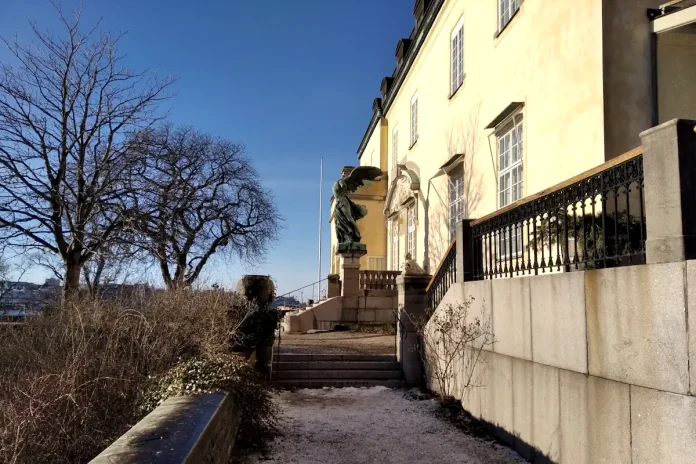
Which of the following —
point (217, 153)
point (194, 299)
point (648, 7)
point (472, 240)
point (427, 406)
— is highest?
point (217, 153)

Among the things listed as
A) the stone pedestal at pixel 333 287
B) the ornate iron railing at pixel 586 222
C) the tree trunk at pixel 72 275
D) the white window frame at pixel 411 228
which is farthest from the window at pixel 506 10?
the stone pedestal at pixel 333 287

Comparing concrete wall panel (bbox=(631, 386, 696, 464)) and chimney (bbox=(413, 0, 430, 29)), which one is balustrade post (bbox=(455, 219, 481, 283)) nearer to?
concrete wall panel (bbox=(631, 386, 696, 464))

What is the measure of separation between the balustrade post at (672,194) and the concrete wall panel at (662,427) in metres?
0.97

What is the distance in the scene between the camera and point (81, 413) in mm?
4402

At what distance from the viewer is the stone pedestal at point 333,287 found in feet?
60.6

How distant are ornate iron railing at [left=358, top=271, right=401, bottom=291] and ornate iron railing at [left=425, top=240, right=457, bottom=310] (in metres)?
8.25

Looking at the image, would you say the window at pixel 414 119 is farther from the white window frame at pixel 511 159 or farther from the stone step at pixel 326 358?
the stone step at pixel 326 358

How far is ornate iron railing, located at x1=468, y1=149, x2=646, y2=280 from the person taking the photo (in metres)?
4.38

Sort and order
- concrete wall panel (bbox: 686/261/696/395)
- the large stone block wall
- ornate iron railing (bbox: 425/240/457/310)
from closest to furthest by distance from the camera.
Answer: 1. concrete wall panel (bbox: 686/261/696/395)
2. the large stone block wall
3. ornate iron railing (bbox: 425/240/457/310)

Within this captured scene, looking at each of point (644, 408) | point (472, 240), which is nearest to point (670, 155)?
point (644, 408)

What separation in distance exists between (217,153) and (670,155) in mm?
23326

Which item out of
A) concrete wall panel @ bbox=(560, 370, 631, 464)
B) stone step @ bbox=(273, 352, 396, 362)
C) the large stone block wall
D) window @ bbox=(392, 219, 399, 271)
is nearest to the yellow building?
window @ bbox=(392, 219, 399, 271)

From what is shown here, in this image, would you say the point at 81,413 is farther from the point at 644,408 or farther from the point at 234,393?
the point at 644,408

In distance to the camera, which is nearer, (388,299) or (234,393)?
(234,393)
